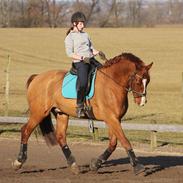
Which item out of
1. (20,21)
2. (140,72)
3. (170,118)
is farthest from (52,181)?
(20,21)

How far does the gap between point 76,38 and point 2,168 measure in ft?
8.92

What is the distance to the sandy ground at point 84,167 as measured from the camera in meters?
9.65

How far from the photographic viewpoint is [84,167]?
11.3 m

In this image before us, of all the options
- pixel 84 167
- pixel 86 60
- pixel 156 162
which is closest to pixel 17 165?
pixel 84 167

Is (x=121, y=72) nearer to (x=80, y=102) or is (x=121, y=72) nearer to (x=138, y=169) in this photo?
(x=80, y=102)

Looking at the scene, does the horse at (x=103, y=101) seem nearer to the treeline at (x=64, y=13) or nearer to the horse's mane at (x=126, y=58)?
the horse's mane at (x=126, y=58)

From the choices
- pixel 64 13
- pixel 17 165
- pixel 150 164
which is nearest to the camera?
pixel 17 165

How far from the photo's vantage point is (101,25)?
357ft

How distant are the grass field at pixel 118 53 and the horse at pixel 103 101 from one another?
9271mm

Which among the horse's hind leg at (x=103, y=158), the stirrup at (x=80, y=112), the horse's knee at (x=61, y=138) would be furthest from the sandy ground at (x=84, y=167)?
the stirrup at (x=80, y=112)

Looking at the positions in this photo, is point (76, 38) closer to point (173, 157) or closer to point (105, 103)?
point (105, 103)

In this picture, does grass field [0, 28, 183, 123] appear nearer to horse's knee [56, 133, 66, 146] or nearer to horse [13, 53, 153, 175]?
horse's knee [56, 133, 66, 146]

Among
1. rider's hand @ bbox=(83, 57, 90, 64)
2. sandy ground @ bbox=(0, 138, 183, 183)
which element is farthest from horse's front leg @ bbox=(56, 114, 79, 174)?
rider's hand @ bbox=(83, 57, 90, 64)

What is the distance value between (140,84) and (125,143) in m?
1.02
